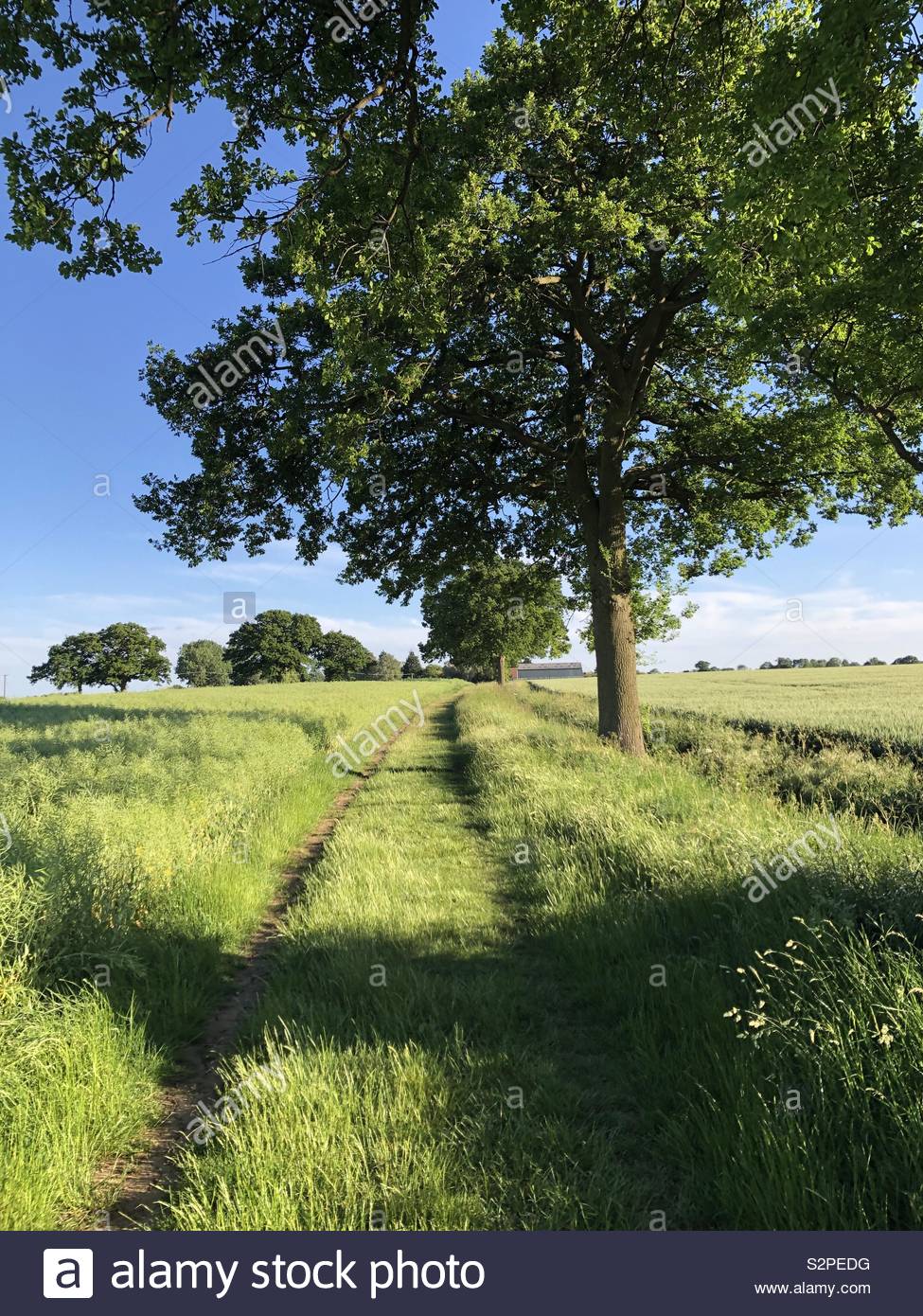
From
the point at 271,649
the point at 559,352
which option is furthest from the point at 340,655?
the point at 559,352

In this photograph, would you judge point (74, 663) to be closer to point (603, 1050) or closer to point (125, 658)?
point (125, 658)

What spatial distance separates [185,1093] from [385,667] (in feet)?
503

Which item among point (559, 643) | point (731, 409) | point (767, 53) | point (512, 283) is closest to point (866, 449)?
point (731, 409)

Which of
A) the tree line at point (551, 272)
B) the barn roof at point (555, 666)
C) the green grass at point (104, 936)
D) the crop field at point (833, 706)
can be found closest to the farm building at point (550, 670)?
the barn roof at point (555, 666)

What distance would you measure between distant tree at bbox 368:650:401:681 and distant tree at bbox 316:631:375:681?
64.5 feet

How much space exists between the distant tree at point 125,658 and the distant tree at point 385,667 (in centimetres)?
5155

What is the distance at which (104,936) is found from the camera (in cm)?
496

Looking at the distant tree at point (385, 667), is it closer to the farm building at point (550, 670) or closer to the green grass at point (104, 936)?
the farm building at point (550, 670)

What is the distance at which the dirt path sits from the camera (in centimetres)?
323

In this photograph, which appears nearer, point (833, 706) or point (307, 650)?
point (833, 706)

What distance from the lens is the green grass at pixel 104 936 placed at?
11.2 feet

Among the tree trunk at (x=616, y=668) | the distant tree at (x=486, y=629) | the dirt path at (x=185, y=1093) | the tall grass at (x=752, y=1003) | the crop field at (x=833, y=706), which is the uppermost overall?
the distant tree at (x=486, y=629)
